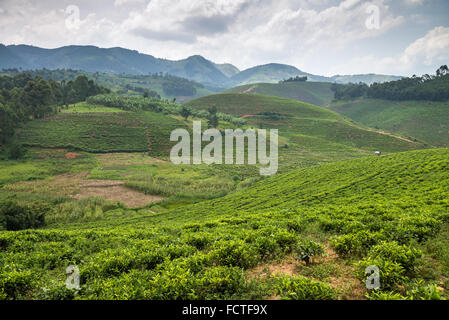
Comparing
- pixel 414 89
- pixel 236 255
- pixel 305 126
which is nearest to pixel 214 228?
pixel 236 255

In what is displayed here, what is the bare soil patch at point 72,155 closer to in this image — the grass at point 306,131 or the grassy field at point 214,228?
the grassy field at point 214,228

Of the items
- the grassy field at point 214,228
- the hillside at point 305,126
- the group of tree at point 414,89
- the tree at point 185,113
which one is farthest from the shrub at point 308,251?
the group of tree at point 414,89

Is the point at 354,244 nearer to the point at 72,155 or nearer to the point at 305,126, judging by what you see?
the point at 72,155

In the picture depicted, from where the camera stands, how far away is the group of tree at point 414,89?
424ft

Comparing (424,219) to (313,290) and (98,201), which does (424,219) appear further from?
(98,201)

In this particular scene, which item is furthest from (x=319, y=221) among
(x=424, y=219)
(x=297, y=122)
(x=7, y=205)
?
(x=297, y=122)

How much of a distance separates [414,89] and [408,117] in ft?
113

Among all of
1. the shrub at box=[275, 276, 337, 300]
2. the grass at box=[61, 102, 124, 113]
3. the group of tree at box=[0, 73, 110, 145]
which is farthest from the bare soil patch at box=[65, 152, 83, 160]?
the shrub at box=[275, 276, 337, 300]

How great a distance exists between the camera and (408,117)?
121 m

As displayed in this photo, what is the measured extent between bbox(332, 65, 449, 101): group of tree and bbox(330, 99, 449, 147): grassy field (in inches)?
199

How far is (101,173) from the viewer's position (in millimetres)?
51281

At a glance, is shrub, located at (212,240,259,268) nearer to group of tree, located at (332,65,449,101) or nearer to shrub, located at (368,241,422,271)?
shrub, located at (368,241,422,271)

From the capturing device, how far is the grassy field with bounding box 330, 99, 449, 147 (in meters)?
101
